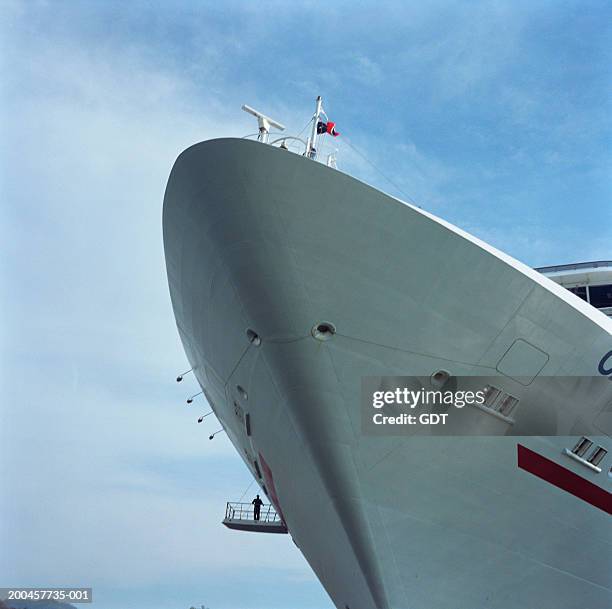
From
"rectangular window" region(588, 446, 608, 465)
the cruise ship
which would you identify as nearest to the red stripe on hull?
the cruise ship

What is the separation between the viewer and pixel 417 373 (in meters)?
9.62

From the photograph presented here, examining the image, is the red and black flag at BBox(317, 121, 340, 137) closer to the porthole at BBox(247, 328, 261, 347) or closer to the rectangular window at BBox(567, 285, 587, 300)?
the porthole at BBox(247, 328, 261, 347)

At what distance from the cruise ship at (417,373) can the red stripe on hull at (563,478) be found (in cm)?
2

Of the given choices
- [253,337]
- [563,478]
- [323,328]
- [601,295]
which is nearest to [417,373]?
[323,328]

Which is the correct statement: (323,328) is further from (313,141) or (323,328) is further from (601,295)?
(601,295)

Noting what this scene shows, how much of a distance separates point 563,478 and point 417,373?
279 centimetres

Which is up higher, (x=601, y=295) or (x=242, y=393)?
(x=601, y=295)

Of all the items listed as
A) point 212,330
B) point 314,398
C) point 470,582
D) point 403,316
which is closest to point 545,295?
point 403,316

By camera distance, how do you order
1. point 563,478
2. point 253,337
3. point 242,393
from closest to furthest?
point 563,478 → point 253,337 → point 242,393

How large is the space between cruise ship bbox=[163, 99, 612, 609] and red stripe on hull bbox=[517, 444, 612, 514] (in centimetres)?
2

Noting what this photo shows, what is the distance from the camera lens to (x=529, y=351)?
9.70 m

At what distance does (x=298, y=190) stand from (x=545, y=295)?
3.98 m

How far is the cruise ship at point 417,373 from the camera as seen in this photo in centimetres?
941

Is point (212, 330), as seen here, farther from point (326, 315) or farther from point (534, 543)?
point (534, 543)
